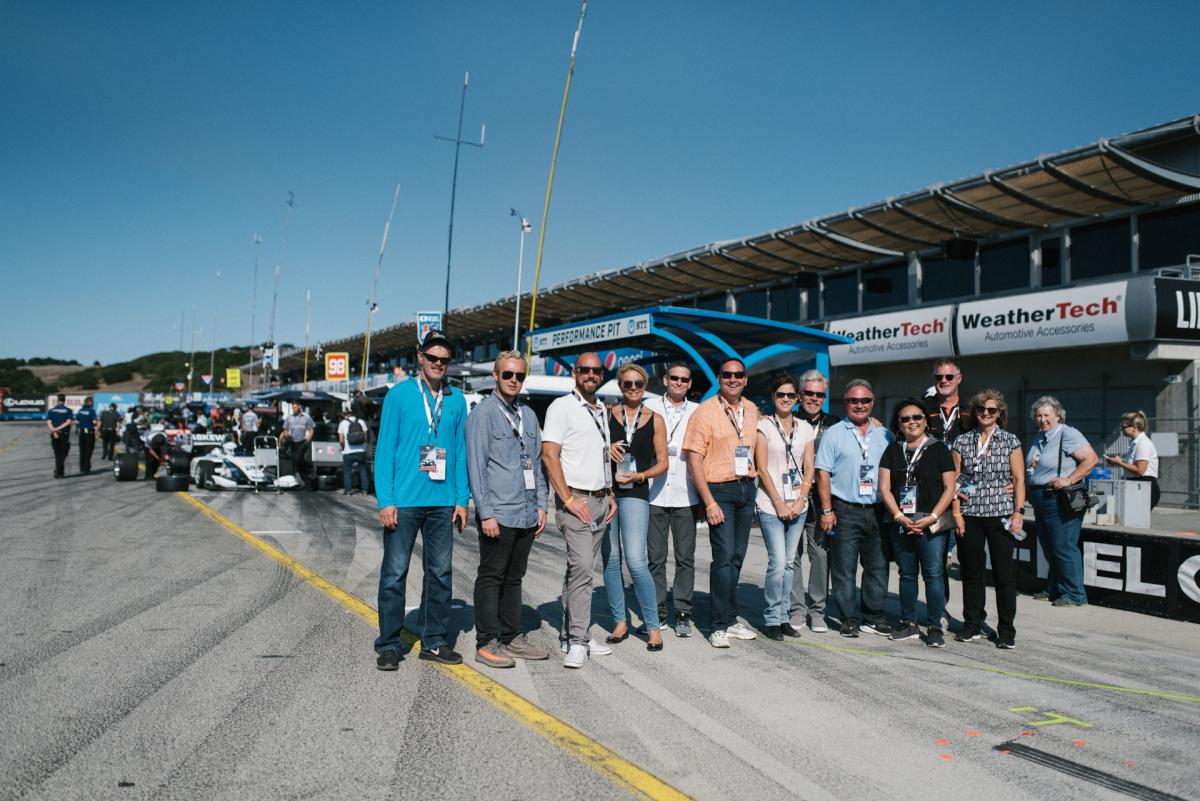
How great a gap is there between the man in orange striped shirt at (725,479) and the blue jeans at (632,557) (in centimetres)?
44

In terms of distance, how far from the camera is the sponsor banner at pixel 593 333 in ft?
46.2

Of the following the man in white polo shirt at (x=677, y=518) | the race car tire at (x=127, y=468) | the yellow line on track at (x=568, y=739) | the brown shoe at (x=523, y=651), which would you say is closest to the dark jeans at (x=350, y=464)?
the race car tire at (x=127, y=468)

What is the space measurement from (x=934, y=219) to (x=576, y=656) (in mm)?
17357

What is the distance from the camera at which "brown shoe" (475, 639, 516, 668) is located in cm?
522

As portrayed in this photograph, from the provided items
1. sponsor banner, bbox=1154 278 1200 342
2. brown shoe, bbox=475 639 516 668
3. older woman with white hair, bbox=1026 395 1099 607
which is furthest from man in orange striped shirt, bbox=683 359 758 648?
sponsor banner, bbox=1154 278 1200 342

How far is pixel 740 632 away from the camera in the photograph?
6145 millimetres

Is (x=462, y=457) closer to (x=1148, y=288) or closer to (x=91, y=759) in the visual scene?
(x=91, y=759)

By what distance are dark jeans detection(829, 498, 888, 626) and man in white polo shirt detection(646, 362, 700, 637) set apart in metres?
1.14

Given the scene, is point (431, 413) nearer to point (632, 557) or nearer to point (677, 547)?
point (632, 557)

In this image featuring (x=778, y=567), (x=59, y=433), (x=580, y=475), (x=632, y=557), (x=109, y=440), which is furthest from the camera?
(x=109, y=440)

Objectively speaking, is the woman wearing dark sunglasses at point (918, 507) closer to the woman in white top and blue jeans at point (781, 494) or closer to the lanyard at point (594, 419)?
the woman in white top and blue jeans at point (781, 494)

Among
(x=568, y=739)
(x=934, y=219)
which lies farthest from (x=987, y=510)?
(x=934, y=219)

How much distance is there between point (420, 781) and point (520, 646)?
2.04m

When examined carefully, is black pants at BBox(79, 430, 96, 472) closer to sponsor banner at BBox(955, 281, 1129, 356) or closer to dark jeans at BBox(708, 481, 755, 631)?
dark jeans at BBox(708, 481, 755, 631)
